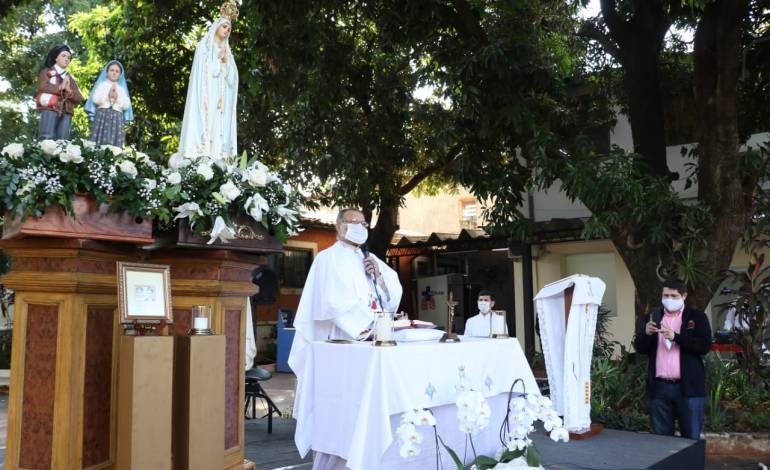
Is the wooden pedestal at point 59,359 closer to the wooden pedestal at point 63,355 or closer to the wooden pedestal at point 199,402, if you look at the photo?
the wooden pedestal at point 63,355

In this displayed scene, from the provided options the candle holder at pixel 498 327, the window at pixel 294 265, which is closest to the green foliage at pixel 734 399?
the candle holder at pixel 498 327

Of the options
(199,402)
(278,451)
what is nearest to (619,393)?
(278,451)

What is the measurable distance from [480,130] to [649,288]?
2993mm

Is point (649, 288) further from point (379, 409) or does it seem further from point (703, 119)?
point (379, 409)

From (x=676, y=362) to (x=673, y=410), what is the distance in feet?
1.53

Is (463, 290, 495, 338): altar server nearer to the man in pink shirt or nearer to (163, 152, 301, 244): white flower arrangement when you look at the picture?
the man in pink shirt

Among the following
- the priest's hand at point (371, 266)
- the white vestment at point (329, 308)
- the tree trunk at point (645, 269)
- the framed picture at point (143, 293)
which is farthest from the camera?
the tree trunk at point (645, 269)

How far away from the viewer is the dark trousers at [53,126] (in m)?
4.39

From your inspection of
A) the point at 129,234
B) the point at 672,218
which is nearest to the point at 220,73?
the point at 129,234

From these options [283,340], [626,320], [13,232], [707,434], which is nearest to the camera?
[13,232]

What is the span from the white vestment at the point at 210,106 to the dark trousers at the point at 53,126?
76 cm

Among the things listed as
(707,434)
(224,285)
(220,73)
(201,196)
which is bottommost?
(707,434)

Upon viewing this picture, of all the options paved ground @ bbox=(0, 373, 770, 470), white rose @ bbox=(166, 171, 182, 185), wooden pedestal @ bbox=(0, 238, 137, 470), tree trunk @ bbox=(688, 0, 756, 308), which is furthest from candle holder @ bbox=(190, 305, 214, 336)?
tree trunk @ bbox=(688, 0, 756, 308)

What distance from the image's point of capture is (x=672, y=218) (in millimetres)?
9055
